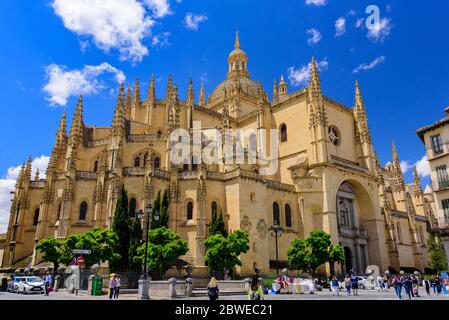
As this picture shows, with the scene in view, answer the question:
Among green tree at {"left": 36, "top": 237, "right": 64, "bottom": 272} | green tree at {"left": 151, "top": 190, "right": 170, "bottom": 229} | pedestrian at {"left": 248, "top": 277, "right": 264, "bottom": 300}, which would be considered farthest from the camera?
green tree at {"left": 151, "top": 190, "right": 170, "bottom": 229}

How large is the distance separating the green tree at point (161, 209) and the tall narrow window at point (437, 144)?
69.7ft

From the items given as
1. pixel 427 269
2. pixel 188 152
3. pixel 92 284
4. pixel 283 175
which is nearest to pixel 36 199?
pixel 188 152

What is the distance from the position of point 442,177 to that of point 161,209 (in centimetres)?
2135

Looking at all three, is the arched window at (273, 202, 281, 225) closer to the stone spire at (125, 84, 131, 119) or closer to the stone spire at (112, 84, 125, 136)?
the stone spire at (112, 84, 125, 136)

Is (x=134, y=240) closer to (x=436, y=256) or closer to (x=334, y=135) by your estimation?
(x=334, y=135)

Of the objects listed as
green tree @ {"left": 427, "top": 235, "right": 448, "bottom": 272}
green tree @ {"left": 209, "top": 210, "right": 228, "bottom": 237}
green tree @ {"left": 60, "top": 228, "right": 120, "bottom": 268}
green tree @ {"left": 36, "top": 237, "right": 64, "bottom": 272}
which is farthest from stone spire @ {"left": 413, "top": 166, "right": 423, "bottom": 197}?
green tree @ {"left": 36, "top": 237, "right": 64, "bottom": 272}

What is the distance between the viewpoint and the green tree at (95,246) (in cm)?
2462

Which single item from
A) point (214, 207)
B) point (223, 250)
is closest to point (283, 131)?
point (214, 207)

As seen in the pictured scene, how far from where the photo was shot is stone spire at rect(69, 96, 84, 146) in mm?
36250

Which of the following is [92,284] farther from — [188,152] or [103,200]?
[188,152]

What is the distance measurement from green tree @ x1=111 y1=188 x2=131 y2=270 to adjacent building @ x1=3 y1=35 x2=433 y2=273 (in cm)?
149

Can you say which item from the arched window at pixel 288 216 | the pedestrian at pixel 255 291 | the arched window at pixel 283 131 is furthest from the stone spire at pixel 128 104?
the pedestrian at pixel 255 291

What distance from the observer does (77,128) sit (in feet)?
121
